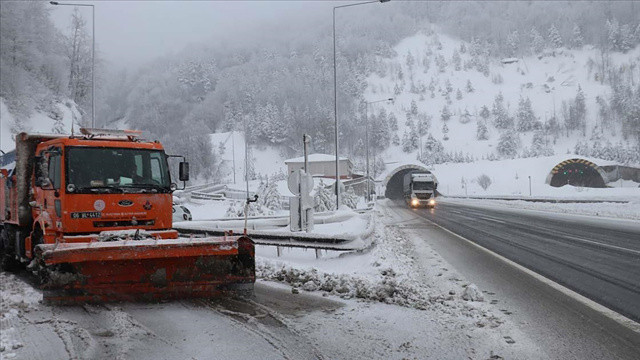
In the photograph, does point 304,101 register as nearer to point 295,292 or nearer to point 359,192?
point 359,192

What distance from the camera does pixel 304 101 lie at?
176 metres

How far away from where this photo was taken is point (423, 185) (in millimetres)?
47094

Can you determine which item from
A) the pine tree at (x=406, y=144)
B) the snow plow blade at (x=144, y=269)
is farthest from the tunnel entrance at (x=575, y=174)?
the pine tree at (x=406, y=144)

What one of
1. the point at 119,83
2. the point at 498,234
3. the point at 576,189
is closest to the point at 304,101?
the point at 119,83

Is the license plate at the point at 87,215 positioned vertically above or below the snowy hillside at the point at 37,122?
below

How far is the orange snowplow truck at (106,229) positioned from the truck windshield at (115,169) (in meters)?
0.02

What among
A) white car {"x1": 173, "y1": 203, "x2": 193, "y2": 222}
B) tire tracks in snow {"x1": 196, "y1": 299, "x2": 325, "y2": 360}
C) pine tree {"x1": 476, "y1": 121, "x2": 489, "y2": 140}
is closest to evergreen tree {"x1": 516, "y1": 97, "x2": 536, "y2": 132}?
pine tree {"x1": 476, "y1": 121, "x2": 489, "y2": 140}

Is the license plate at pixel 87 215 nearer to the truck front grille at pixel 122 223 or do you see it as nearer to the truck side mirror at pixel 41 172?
the truck front grille at pixel 122 223

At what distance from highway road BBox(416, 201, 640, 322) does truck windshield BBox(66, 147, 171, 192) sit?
7.53 m

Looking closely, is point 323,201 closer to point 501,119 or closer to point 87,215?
point 87,215

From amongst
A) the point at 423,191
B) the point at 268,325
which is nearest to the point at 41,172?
the point at 268,325

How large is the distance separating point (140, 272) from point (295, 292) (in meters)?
2.40

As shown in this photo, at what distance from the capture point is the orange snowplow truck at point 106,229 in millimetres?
7008

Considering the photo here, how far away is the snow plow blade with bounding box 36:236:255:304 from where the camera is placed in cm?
688
